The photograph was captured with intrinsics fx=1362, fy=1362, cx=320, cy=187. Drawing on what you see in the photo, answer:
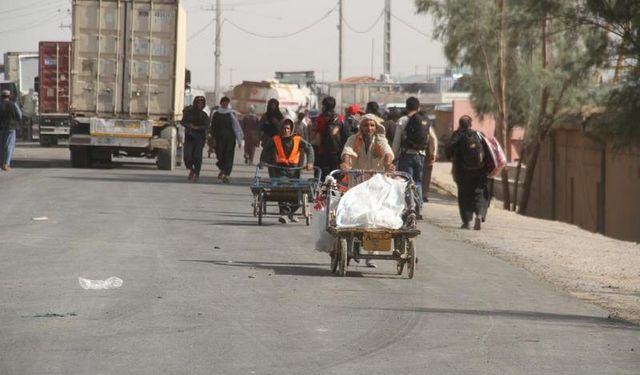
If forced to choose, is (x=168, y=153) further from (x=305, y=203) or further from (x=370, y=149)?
(x=370, y=149)

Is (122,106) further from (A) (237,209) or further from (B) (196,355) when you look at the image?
(B) (196,355)

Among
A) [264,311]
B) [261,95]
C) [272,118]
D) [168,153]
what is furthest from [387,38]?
[264,311]

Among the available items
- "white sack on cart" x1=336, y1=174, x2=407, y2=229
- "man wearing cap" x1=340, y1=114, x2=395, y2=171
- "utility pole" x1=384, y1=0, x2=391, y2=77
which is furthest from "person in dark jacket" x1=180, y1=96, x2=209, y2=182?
"utility pole" x1=384, y1=0, x2=391, y2=77

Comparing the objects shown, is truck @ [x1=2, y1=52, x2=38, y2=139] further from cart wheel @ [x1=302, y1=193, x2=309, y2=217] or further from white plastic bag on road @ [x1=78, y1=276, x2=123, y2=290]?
white plastic bag on road @ [x1=78, y1=276, x2=123, y2=290]

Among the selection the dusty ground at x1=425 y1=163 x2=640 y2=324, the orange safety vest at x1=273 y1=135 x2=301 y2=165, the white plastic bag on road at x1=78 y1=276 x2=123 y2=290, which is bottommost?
the dusty ground at x1=425 y1=163 x2=640 y2=324

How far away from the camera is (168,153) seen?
33.1 metres

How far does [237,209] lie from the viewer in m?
21.9

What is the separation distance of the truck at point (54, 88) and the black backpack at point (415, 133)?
84.6 ft

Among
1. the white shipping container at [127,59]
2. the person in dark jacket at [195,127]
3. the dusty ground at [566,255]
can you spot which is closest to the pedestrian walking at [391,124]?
the dusty ground at [566,255]

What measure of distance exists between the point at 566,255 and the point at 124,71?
52.6 feet

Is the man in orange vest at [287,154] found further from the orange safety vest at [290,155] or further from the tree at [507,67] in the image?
the tree at [507,67]

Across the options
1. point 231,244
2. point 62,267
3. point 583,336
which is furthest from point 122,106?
point 583,336

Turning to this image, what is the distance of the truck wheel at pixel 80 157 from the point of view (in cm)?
3266

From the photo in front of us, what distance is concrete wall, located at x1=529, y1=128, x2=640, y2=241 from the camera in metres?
32.3
